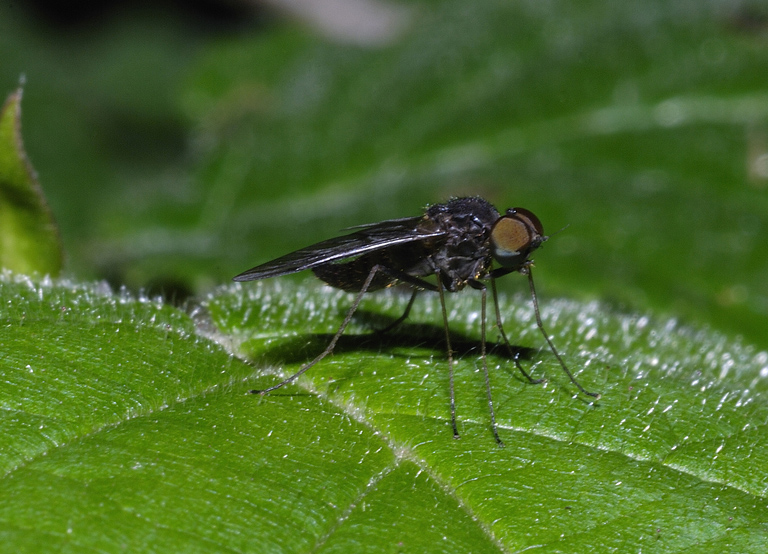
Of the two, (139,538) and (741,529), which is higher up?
(139,538)

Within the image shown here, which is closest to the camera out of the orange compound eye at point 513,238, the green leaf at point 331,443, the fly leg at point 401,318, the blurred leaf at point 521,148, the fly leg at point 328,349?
the green leaf at point 331,443

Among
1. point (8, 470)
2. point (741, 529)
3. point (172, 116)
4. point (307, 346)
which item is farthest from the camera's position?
point (172, 116)

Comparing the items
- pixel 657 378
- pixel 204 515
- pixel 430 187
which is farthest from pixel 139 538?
pixel 430 187

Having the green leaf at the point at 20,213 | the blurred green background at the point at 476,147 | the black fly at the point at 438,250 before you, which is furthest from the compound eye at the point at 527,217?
the green leaf at the point at 20,213

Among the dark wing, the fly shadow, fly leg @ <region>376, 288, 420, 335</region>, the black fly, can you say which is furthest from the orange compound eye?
fly leg @ <region>376, 288, 420, 335</region>

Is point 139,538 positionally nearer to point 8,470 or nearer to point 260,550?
point 260,550

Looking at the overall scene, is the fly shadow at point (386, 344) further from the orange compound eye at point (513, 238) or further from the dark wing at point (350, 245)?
the orange compound eye at point (513, 238)
